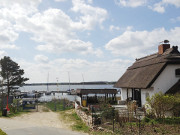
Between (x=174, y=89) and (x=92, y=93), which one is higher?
(x=174, y=89)

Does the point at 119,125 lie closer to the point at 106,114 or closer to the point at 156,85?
the point at 106,114

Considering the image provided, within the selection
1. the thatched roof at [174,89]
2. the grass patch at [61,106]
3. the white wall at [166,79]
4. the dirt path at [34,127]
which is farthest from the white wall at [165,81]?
the grass patch at [61,106]

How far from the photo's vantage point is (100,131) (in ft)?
43.1

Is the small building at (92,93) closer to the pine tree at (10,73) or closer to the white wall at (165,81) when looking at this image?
the white wall at (165,81)

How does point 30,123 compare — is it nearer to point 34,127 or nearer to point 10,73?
point 34,127

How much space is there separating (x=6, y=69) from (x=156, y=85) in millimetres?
33107

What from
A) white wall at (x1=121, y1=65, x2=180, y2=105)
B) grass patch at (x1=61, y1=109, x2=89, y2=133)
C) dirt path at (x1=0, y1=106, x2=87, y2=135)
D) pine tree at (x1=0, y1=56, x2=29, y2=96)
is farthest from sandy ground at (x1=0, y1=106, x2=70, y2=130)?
pine tree at (x1=0, y1=56, x2=29, y2=96)

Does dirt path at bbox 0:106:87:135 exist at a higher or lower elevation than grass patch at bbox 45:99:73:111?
higher

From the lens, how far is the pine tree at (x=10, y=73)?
40.2 meters

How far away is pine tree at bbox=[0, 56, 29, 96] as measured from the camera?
40156 mm

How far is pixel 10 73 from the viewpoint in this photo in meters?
40.9

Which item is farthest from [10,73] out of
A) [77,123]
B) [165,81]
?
[165,81]

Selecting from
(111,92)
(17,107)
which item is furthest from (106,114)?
(17,107)

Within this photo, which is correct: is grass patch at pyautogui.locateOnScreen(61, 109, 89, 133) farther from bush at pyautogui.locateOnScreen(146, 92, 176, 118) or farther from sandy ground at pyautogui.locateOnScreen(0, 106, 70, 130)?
bush at pyautogui.locateOnScreen(146, 92, 176, 118)
